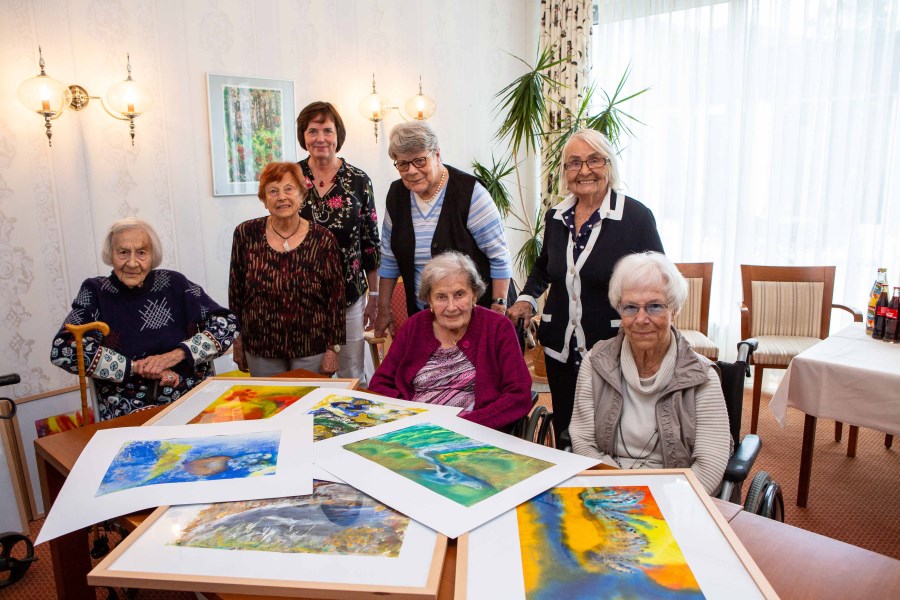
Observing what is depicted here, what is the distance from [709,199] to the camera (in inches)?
187

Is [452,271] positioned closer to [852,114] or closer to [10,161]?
[10,161]

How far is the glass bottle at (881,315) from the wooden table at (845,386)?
60mm

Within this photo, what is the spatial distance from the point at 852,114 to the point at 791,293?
4.28 ft

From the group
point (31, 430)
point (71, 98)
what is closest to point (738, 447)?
point (31, 430)

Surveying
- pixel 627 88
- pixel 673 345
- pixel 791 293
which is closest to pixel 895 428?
pixel 673 345

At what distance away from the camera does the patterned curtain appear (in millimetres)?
5035

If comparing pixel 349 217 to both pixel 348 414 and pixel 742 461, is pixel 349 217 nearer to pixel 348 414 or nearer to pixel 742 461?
pixel 348 414

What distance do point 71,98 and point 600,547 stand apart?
10.3 feet

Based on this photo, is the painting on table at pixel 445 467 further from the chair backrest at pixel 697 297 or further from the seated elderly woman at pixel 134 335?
the chair backrest at pixel 697 297

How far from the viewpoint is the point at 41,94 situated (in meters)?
2.81

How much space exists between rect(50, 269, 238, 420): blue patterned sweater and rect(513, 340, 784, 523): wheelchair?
3.82ft

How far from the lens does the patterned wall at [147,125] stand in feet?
9.53

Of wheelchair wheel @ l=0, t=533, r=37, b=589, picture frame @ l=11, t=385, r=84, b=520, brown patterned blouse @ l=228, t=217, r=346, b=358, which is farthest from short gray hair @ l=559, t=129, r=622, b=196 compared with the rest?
wheelchair wheel @ l=0, t=533, r=37, b=589

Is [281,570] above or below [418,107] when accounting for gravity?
below
